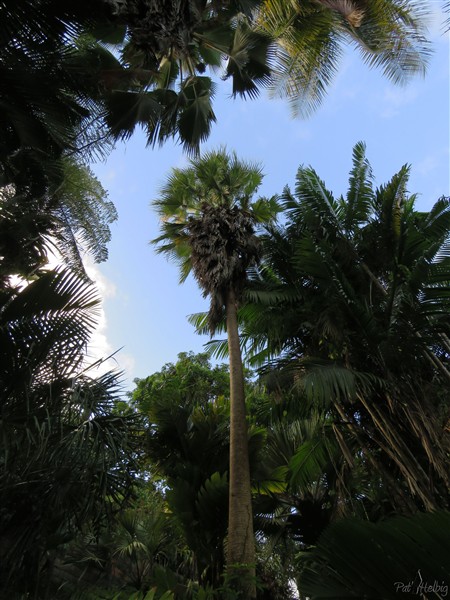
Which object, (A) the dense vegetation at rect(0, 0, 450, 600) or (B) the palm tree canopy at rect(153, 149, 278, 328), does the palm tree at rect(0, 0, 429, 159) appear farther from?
(B) the palm tree canopy at rect(153, 149, 278, 328)

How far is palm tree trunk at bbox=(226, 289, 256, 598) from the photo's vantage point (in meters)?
5.94

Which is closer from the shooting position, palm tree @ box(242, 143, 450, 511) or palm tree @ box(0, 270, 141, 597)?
palm tree @ box(0, 270, 141, 597)

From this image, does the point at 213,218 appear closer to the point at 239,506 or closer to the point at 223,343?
the point at 223,343

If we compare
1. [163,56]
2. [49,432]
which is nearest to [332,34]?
[163,56]

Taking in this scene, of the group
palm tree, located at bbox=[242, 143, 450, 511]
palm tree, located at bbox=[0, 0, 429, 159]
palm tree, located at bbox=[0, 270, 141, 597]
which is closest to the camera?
palm tree, located at bbox=[0, 270, 141, 597]

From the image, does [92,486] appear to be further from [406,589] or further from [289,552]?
[289,552]

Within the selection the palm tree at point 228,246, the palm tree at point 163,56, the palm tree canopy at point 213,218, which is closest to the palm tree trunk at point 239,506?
the palm tree at point 228,246

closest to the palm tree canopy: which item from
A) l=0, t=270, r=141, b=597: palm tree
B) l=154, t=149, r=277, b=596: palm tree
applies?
l=154, t=149, r=277, b=596: palm tree

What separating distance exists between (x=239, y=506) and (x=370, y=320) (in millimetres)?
3496

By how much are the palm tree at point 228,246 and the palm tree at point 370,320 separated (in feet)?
2.08

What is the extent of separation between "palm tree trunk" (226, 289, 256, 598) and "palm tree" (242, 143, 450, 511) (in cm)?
101

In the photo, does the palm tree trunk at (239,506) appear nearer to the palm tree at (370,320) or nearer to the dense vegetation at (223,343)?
the dense vegetation at (223,343)

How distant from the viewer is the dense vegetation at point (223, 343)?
395cm

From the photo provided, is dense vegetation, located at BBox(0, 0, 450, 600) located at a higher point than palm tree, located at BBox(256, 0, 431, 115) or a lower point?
lower
